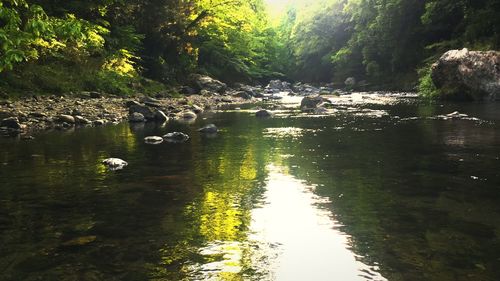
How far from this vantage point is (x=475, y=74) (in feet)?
76.7

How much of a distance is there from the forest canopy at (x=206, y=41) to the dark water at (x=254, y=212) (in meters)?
2.86

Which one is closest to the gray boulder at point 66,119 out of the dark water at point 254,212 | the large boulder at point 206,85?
the dark water at point 254,212

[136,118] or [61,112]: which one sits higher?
[61,112]

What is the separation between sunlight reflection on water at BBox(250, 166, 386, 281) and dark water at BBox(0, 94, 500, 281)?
0.02 meters

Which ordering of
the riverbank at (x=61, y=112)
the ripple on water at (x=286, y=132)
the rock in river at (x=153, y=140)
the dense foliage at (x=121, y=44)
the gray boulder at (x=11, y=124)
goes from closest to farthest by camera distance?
the rock in river at (x=153, y=140), the ripple on water at (x=286, y=132), the gray boulder at (x=11, y=124), the riverbank at (x=61, y=112), the dense foliage at (x=121, y=44)

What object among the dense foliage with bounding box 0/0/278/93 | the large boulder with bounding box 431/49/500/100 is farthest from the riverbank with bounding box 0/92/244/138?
the large boulder with bounding box 431/49/500/100

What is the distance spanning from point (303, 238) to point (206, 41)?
4453 centimetres

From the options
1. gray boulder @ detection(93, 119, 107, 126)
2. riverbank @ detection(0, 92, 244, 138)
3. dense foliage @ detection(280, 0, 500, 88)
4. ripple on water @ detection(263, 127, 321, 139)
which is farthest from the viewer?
dense foliage @ detection(280, 0, 500, 88)

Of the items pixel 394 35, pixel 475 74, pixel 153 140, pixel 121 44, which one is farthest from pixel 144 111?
pixel 394 35

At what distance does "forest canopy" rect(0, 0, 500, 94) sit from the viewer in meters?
20.7

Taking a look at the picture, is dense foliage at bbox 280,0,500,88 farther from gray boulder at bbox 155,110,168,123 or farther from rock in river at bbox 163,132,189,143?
rock in river at bbox 163,132,189,143

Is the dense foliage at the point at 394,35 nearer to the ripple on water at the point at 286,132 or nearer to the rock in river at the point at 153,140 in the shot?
the ripple on water at the point at 286,132

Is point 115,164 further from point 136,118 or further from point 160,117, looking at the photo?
point 160,117

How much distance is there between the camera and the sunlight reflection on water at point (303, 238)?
11.6 ft
